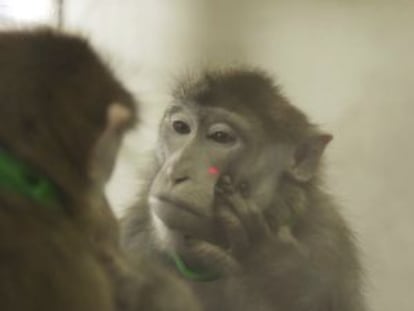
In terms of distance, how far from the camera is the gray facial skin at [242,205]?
1.16m

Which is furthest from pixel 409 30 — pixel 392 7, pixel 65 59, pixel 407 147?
pixel 65 59

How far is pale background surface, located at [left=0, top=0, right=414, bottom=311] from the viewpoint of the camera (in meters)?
1.28

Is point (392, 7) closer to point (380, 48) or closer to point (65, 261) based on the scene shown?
point (380, 48)

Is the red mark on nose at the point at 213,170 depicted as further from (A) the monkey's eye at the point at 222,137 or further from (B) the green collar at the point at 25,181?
(B) the green collar at the point at 25,181

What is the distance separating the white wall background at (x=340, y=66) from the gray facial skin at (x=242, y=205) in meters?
0.04

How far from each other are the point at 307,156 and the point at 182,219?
211 millimetres

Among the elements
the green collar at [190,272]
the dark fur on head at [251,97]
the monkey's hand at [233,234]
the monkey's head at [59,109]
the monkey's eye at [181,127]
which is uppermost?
the monkey's head at [59,109]

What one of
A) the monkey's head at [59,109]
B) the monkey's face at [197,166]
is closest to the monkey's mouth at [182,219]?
the monkey's face at [197,166]

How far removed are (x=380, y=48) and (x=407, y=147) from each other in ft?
0.47

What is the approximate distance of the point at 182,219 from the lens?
3.74ft

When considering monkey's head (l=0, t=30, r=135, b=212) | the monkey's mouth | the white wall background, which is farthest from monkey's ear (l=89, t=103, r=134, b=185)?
the white wall background

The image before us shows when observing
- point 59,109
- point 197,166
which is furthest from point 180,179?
point 59,109

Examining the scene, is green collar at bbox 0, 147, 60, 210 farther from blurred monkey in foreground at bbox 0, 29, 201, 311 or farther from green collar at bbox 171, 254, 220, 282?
green collar at bbox 171, 254, 220, 282

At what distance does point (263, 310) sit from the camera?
48.1 inches
